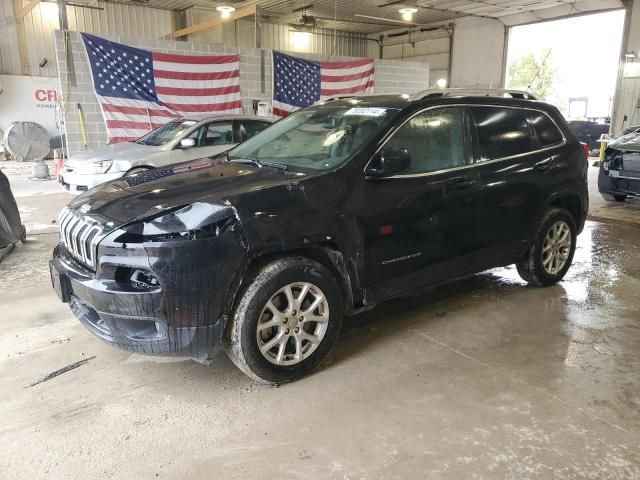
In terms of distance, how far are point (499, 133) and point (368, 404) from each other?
233cm

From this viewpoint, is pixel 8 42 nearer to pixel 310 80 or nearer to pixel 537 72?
pixel 310 80

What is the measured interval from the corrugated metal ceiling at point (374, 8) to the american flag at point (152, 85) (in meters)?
4.21

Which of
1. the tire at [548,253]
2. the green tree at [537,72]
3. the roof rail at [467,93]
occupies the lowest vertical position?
the tire at [548,253]

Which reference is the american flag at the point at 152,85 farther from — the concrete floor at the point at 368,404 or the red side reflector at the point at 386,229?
the red side reflector at the point at 386,229

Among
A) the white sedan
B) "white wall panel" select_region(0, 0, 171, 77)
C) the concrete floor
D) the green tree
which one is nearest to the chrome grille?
the concrete floor

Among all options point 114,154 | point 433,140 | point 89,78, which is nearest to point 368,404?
point 433,140

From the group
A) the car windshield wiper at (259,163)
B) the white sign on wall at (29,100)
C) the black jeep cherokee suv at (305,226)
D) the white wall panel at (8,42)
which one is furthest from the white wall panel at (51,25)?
the car windshield wiper at (259,163)

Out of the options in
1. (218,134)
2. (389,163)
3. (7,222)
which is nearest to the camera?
(389,163)

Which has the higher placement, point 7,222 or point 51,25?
point 51,25

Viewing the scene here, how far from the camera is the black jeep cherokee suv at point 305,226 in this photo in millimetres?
2592

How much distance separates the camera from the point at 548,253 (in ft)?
14.8

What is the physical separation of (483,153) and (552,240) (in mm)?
1252

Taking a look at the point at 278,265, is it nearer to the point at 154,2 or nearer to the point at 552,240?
the point at 552,240

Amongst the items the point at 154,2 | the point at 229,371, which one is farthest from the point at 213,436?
the point at 154,2
